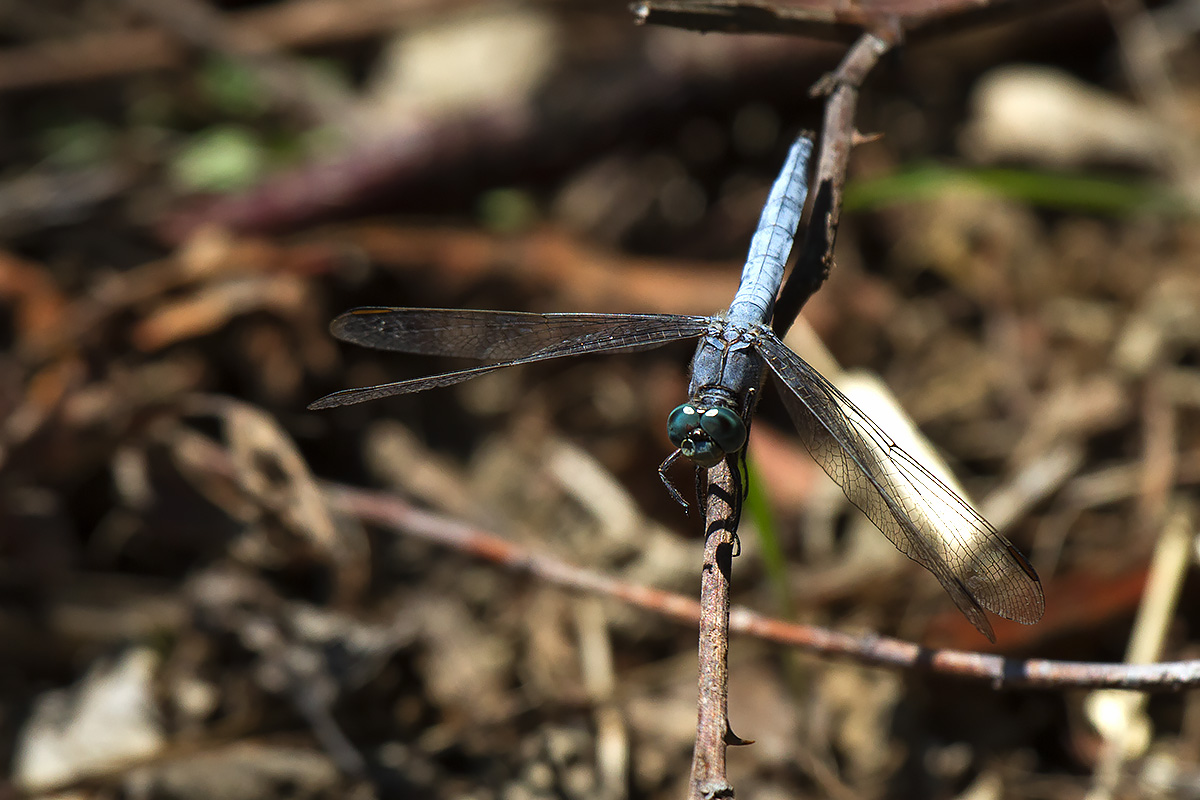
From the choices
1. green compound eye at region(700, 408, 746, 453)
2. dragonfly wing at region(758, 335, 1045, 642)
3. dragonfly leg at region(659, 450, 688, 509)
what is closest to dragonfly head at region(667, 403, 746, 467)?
green compound eye at region(700, 408, 746, 453)

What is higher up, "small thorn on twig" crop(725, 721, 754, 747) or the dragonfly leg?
the dragonfly leg

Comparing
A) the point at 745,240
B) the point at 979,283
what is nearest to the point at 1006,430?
the point at 979,283

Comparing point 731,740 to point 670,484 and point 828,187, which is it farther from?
point 828,187

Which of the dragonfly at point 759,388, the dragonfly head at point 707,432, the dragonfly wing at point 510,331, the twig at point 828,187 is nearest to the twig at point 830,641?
the dragonfly at point 759,388

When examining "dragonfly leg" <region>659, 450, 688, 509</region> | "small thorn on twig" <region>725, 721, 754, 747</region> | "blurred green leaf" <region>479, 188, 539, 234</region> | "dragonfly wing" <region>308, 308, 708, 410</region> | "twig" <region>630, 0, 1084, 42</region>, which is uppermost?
"twig" <region>630, 0, 1084, 42</region>

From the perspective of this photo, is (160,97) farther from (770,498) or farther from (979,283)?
(979,283)

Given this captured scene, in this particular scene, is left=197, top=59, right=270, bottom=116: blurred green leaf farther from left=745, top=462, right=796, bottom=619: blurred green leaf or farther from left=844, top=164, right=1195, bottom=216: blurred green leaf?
left=745, top=462, right=796, bottom=619: blurred green leaf

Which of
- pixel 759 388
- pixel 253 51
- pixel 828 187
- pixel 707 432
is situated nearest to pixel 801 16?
pixel 828 187


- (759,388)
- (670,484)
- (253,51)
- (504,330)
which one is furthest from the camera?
(253,51)

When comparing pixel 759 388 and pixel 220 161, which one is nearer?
pixel 759 388
